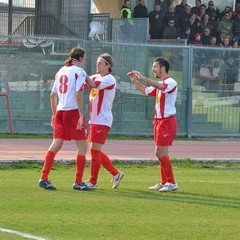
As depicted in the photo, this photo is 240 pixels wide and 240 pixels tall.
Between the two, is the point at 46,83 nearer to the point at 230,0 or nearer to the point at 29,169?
the point at 29,169

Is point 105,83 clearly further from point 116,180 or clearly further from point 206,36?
point 206,36

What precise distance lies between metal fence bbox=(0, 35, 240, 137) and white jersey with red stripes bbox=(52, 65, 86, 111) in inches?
406

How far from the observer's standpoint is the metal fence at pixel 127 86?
923 inches

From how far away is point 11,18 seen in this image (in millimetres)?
32188

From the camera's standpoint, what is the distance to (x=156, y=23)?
31.0 m

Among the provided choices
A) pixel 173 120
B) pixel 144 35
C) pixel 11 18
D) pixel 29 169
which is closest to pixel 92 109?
pixel 173 120

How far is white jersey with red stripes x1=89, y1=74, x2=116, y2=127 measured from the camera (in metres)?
13.3

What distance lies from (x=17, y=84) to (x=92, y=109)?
10.4m

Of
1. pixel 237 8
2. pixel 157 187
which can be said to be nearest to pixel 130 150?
pixel 157 187

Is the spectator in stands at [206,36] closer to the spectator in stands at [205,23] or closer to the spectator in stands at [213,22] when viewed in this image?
the spectator in stands at [205,23]

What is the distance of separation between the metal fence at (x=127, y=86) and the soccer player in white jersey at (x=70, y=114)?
10.3 meters

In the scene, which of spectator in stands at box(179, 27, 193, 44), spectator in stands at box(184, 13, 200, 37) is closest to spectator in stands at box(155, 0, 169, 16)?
spectator in stands at box(184, 13, 200, 37)

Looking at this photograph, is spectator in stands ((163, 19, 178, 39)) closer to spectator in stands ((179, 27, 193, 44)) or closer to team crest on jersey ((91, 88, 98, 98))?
spectator in stands ((179, 27, 193, 44))

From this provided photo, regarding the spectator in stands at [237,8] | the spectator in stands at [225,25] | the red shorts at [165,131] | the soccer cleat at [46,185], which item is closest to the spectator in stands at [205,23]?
the spectator in stands at [225,25]
